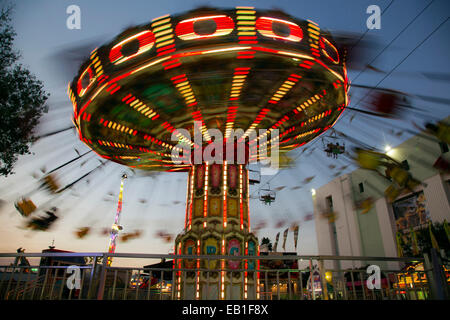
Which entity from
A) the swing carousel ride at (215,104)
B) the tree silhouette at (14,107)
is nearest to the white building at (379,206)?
the swing carousel ride at (215,104)

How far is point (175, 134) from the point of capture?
13.6m

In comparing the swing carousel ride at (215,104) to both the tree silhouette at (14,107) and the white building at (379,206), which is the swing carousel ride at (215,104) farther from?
the white building at (379,206)

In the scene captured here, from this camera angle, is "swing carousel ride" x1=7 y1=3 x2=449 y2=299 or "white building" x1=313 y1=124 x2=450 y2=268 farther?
"white building" x1=313 y1=124 x2=450 y2=268

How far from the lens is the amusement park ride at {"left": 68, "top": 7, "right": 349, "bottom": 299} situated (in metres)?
8.56

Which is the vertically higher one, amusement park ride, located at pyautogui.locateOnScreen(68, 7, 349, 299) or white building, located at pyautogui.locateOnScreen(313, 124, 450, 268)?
white building, located at pyautogui.locateOnScreen(313, 124, 450, 268)

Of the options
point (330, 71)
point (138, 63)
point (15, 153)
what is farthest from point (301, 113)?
point (15, 153)

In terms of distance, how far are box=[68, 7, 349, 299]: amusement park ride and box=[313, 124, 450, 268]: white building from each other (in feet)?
63.9

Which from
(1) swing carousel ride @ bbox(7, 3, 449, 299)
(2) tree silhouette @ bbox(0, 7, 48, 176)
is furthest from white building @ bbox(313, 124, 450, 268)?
(2) tree silhouette @ bbox(0, 7, 48, 176)

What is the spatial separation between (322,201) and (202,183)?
39.8 metres

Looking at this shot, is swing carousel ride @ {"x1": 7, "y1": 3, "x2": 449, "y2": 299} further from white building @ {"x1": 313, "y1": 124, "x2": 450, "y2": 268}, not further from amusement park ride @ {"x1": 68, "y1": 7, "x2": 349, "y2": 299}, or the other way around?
white building @ {"x1": 313, "y1": 124, "x2": 450, "y2": 268}

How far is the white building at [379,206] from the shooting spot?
2967 centimetres

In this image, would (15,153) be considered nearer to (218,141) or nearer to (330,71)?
(218,141)

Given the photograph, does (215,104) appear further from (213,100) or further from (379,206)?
(379,206)

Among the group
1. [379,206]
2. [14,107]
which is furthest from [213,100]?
[379,206]
